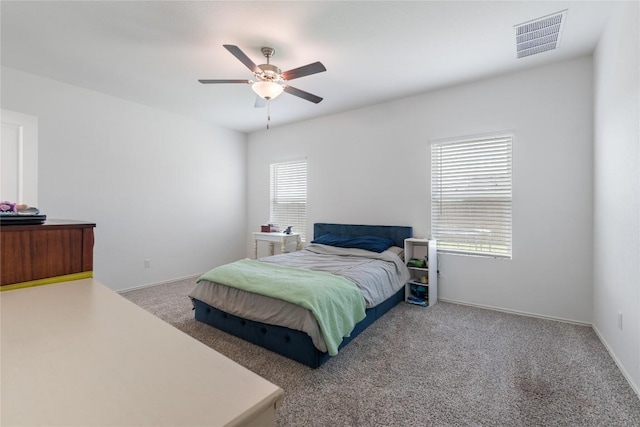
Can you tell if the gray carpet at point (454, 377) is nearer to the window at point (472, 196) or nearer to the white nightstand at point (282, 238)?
the window at point (472, 196)

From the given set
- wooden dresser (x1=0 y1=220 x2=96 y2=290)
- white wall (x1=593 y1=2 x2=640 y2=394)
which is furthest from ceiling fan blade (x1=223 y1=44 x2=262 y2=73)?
white wall (x1=593 y1=2 x2=640 y2=394)

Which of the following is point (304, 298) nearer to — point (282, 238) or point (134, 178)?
point (282, 238)

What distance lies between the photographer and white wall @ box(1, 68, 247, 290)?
350 centimetres

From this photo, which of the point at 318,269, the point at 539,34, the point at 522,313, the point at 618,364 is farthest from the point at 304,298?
the point at 539,34

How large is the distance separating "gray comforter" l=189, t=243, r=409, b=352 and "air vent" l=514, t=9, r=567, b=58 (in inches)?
99.0

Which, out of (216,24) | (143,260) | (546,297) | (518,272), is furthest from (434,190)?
(143,260)

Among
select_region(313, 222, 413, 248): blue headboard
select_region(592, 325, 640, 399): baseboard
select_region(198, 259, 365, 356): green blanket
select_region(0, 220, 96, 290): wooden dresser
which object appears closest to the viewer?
select_region(0, 220, 96, 290): wooden dresser

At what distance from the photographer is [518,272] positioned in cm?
329

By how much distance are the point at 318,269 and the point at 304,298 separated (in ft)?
Answer: 2.90

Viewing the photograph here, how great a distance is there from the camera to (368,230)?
4.30 metres

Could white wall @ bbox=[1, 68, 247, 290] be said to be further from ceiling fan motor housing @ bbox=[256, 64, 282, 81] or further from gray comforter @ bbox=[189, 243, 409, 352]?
ceiling fan motor housing @ bbox=[256, 64, 282, 81]

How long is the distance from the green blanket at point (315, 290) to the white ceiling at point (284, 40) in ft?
7.20

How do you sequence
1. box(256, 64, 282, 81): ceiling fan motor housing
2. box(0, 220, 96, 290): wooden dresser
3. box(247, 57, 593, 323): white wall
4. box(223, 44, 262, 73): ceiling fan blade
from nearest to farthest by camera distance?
box(0, 220, 96, 290): wooden dresser < box(223, 44, 262, 73): ceiling fan blade < box(256, 64, 282, 81): ceiling fan motor housing < box(247, 57, 593, 323): white wall

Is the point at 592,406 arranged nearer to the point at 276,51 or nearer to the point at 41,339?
the point at 41,339
